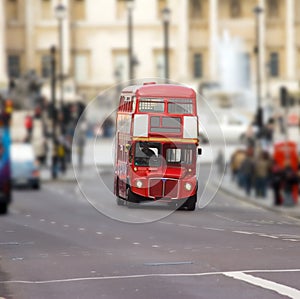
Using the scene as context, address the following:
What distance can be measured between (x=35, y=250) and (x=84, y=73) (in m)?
103

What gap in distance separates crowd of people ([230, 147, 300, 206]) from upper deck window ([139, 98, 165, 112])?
16.4 metres

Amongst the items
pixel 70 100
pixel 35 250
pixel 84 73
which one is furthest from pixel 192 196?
pixel 84 73

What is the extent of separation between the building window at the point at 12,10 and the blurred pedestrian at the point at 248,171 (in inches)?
3504

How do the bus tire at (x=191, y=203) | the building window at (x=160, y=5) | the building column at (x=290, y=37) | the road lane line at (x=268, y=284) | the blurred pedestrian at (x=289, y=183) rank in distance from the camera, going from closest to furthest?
1. the bus tire at (x=191, y=203)
2. the road lane line at (x=268, y=284)
3. the blurred pedestrian at (x=289, y=183)
4. the building window at (x=160, y=5)
5. the building column at (x=290, y=37)

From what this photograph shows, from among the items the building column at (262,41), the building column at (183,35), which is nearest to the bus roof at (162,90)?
the building column at (262,41)

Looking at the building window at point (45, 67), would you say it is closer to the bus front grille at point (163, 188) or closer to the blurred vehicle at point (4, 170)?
the blurred vehicle at point (4, 170)

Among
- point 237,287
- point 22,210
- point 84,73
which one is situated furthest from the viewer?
point 84,73

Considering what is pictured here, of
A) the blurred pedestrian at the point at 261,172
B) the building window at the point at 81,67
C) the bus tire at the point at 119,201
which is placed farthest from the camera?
the building window at the point at 81,67

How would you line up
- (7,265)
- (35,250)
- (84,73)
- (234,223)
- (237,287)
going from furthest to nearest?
1. (84,73)
2. (35,250)
3. (7,265)
4. (234,223)
5. (237,287)

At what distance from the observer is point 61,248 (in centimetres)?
2119

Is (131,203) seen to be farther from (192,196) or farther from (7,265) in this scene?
(7,265)

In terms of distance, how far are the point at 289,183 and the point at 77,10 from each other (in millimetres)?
93634

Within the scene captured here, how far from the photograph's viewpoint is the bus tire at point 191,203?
582 inches

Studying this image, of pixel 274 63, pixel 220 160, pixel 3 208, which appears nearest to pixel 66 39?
pixel 274 63
